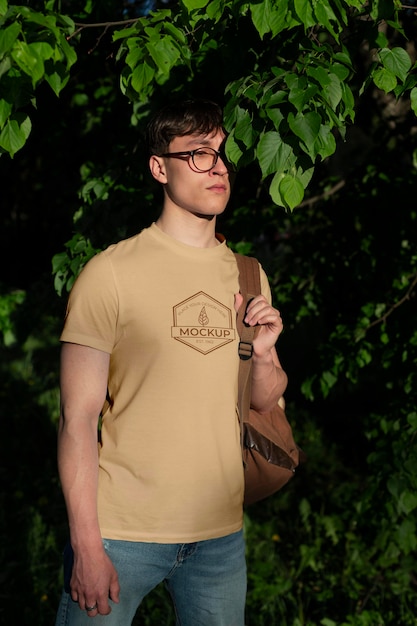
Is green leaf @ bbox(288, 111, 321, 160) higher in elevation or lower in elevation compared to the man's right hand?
higher

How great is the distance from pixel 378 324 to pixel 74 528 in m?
2.41

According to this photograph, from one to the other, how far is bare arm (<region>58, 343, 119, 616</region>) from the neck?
0.46 m

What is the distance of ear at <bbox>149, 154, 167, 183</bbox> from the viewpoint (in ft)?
8.22

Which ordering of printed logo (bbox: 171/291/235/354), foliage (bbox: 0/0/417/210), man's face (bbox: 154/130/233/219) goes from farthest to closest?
man's face (bbox: 154/130/233/219), printed logo (bbox: 171/291/235/354), foliage (bbox: 0/0/417/210)

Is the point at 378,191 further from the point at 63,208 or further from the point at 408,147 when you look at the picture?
the point at 63,208

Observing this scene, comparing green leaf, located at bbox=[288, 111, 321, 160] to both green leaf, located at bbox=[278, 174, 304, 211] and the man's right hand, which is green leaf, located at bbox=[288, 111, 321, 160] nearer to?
green leaf, located at bbox=[278, 174, 304, 211]

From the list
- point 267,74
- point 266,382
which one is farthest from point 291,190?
point 266,382

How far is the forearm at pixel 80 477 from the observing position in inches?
84.7

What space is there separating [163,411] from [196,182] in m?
0.71

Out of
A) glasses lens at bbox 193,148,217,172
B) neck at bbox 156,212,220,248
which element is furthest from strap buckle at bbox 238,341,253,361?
glasses lens at bbox 193,148,217,172

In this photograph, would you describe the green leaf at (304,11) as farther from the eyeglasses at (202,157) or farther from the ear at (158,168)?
the ear at (158,168)

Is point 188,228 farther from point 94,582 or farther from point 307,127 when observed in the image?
point 94,582

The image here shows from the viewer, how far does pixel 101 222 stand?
149 inches

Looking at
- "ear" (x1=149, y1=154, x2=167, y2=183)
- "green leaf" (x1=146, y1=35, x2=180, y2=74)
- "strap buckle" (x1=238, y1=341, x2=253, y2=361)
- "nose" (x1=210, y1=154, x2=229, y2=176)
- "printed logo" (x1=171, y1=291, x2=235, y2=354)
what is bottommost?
"strap buckle" (x1=238, y1=341, x2=253, y2=361)
